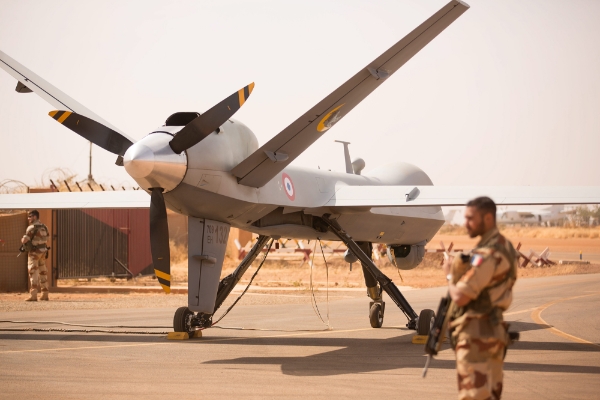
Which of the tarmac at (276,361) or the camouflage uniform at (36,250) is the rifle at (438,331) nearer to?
the tarmac at (276,361)

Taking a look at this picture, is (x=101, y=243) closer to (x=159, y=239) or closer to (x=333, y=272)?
(x=333, y=272)

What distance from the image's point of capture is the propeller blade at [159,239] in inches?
439

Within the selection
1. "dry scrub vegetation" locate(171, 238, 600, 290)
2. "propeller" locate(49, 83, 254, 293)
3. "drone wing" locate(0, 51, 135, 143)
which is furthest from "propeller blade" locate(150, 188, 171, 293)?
"dry scrub vegetation" locate(171, 238, 600, 290)

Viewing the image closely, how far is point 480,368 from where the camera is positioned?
5.95 meters

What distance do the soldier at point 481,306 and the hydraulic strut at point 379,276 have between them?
7604 millimetres

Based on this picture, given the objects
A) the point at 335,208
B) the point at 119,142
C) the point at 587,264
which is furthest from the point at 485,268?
the point at 587,264

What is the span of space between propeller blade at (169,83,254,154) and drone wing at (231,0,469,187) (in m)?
0.81

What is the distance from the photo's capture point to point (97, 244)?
3089cm

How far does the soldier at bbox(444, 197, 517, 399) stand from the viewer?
5906 mm

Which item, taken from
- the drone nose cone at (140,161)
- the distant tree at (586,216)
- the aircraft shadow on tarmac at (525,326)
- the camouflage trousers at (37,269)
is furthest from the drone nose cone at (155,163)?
the distant tree at (586,216)

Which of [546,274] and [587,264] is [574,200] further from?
[587,264]

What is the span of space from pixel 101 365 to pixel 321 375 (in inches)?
126

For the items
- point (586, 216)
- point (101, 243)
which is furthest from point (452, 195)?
point (586, 216)

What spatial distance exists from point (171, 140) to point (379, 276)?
493 centimetres
